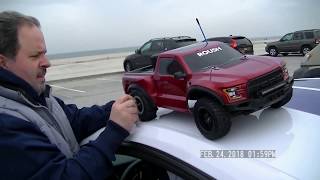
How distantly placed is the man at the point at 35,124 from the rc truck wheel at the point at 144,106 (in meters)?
0.16

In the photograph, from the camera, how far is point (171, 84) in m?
2.45

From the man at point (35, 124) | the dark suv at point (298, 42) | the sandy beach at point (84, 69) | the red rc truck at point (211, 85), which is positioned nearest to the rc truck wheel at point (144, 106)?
the red rc truck at point (211, 85)

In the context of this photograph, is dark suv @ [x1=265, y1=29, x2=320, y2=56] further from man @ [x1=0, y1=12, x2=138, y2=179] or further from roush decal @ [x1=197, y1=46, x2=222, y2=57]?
man @ [x1=0, y1=12, x2=138, y2=179]

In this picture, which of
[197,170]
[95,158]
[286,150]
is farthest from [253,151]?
[95,158]

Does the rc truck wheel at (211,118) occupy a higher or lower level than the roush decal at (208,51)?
lower

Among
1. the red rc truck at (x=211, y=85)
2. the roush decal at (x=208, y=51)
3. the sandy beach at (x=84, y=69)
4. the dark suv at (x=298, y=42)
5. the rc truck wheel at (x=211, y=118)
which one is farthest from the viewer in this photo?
the dark suv at (x=298, y=42)

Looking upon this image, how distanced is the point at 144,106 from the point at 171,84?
0.25m

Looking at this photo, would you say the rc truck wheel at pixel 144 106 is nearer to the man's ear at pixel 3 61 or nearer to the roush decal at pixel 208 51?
the roush decal at pixel 208 51

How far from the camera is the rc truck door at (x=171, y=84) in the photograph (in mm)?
2268

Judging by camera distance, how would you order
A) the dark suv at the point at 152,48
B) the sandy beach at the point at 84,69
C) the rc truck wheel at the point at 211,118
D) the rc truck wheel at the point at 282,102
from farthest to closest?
1. the sandy beach at the point at 84,69
2. the dark suv at the point at 152,48
3. the rc truck wheel at the point at 282,102
4. the rc truck wheel at the point at 211,118

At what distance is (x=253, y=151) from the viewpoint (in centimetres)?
173

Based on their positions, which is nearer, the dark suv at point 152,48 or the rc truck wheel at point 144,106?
the rc truck wheel at point 144,106

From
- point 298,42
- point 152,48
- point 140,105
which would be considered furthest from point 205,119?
point 298,42

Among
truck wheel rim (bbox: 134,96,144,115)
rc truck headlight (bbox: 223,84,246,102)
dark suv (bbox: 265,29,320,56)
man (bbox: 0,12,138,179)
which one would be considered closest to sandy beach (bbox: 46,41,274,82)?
dark suv (bbox: 265,29,320,56)
